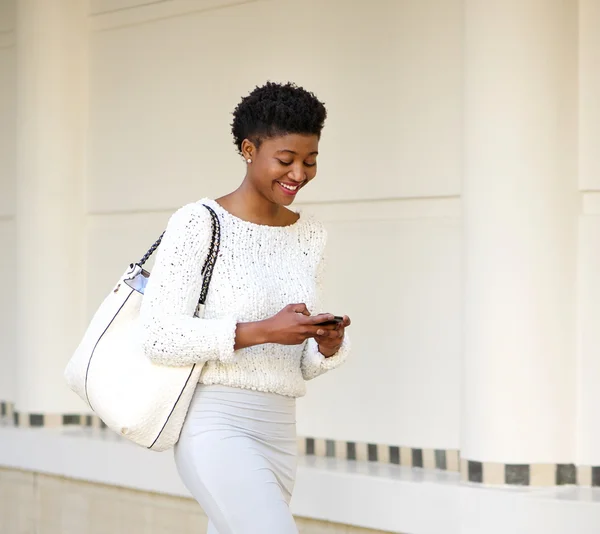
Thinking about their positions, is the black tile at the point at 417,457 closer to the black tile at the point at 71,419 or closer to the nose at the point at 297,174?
the nose at the point at 297,174

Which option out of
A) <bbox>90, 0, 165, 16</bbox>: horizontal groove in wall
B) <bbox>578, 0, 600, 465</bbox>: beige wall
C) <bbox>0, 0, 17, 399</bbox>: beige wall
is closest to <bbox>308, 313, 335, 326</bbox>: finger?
<bbox>578, 0, 600, 465</bbox>: beige wall

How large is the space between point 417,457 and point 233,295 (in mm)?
1948

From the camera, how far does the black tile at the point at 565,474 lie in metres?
4.32

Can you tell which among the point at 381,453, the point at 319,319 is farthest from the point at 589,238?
the point at 319,319

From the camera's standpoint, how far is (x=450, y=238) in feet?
15.7

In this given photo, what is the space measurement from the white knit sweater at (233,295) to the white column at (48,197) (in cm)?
308

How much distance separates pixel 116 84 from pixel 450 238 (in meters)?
2.39

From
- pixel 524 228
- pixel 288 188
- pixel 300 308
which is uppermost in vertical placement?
pixel 288 188

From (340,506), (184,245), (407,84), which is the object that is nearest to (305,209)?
(407,84)

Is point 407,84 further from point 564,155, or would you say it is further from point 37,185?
point 37,185

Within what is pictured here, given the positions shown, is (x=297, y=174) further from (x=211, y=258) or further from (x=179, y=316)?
(x=179, y=316)

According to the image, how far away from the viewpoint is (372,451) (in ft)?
16.6

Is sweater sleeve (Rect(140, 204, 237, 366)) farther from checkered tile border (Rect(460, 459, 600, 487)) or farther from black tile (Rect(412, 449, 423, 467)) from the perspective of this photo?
black tile (Rect(412, 449, 423, 467))

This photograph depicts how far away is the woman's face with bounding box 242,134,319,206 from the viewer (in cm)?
321
